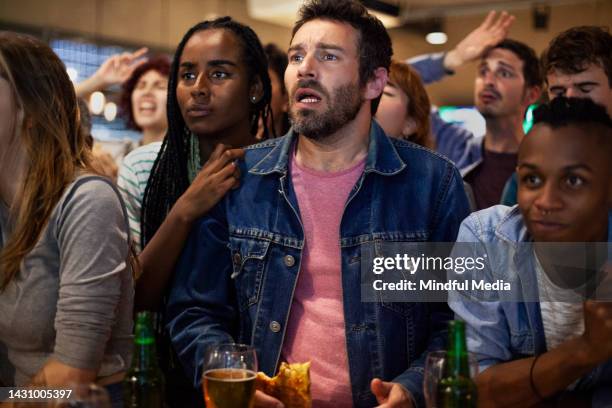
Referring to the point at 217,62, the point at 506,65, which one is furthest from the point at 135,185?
the point at 506,65

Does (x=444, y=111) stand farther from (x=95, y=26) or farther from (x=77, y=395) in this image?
(x=77, y=395)

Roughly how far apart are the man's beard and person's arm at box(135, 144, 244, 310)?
17 cm

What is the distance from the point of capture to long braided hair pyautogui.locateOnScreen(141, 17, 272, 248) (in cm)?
190

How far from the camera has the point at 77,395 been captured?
91cm

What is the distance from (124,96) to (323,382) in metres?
2.18

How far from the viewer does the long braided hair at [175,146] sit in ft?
6.23

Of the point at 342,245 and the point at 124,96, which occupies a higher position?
the point at 124,96

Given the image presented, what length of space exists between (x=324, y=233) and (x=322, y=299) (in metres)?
0.13

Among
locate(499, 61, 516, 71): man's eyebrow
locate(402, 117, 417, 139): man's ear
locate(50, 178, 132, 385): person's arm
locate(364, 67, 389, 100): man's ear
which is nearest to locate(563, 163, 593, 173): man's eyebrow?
locate(364, 67, 389, 100): man's ear

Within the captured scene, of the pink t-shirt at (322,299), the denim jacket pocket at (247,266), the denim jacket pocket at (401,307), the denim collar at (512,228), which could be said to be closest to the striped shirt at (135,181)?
the denim jacket pocket at (247,266)

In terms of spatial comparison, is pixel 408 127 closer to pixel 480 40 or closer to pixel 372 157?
pixel 480 40

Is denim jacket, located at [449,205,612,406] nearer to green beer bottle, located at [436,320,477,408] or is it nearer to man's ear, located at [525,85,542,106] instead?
green beer bottle, located at [436,320,477,408]

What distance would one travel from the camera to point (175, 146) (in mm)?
1949

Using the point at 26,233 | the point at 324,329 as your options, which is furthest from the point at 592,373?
the point at 26,233
